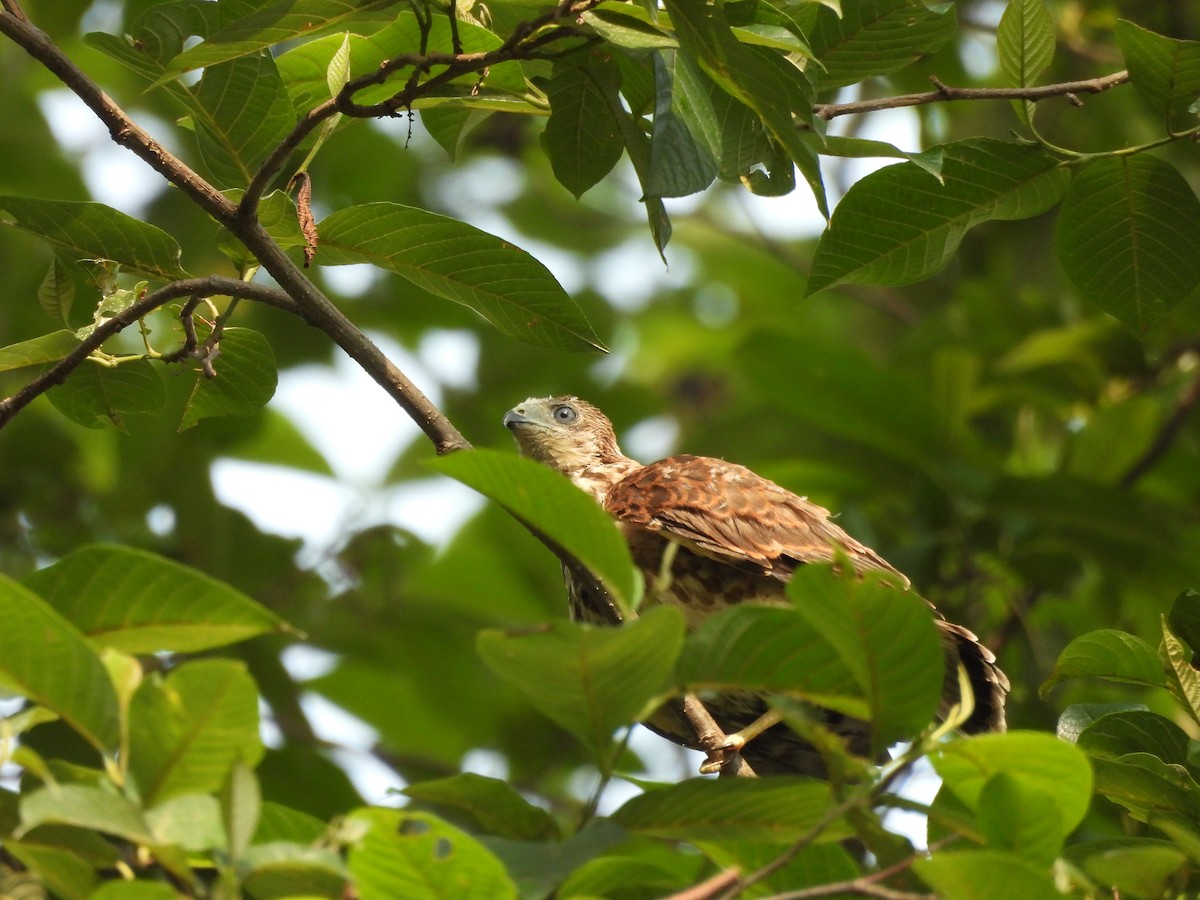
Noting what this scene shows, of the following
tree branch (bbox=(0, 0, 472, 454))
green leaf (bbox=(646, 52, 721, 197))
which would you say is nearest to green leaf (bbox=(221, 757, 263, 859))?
tree branch (bbox=(0, 0, 472, 454))

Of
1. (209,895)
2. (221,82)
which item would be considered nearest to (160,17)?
(221,82)

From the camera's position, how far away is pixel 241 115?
2697mm

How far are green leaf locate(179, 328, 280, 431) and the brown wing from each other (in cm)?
154

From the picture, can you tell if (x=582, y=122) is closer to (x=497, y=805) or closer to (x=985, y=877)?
(x=497, y=805)

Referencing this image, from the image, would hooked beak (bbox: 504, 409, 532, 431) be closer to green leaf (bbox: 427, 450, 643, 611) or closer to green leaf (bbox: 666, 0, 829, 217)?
green leaf (bbox: 666, 0, 829, 217)

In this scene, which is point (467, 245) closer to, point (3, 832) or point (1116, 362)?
point (3, 832)

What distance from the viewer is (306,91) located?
295cm

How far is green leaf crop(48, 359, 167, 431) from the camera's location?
290cm

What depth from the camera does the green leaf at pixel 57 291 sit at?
8.84 ft

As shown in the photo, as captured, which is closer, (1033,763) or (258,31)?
(1033,763)

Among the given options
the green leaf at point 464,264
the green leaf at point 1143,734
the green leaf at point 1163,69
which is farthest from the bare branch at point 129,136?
the green leaf at point 1143,734

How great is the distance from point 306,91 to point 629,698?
1735mm

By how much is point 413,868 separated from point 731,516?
255 centimetres

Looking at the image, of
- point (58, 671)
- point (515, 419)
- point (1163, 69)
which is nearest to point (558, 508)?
point (58, 671)
